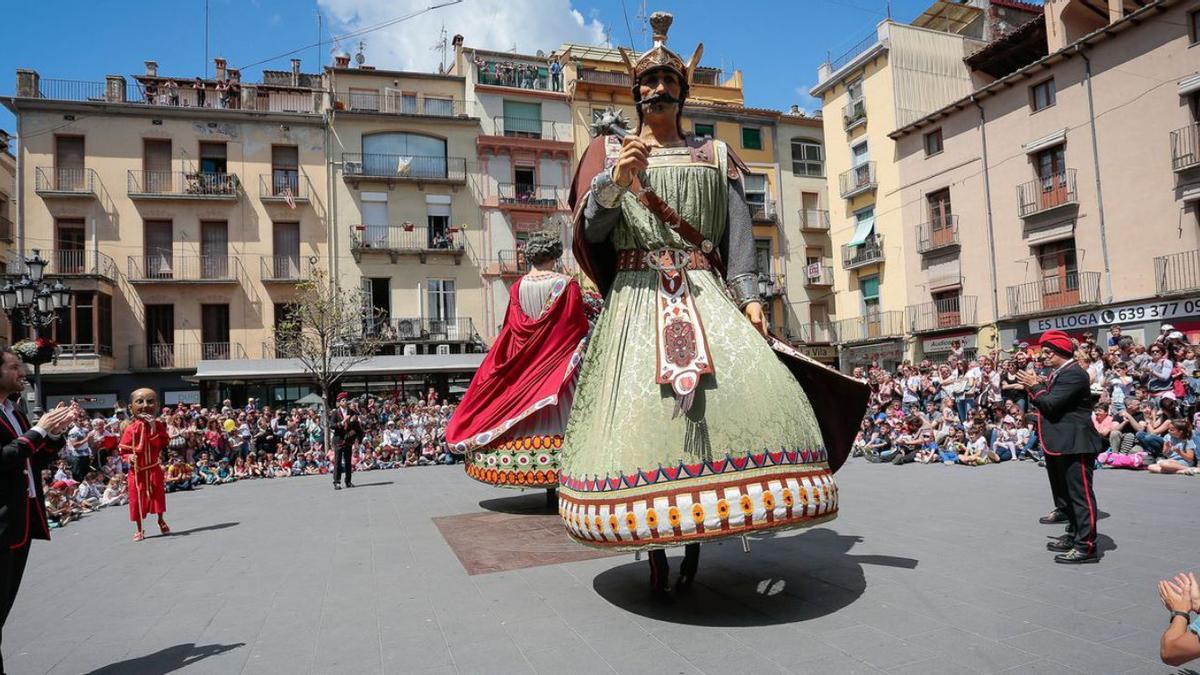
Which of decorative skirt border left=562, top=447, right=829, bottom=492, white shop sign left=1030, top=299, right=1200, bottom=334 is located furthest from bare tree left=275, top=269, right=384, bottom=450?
white shop sign left=1030, top=299, right=1200, bottom=334

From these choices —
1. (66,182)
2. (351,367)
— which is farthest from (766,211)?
(66,182)

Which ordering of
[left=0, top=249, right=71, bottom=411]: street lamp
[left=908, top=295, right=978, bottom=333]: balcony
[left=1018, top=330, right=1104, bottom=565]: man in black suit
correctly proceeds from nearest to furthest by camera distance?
[left=1018, top=330, right=1104, bottom=565]: man in black suit
[left=0, top=249, right=71, bottom=411]: street lamp
[left=908, top=295, right=978, bottom=333]: balcony

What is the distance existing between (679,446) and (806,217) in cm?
3410

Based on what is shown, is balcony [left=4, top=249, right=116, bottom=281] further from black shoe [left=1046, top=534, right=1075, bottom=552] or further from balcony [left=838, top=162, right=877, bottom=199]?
black shoe [left=1046, top=534, right=1075, bottom=552]

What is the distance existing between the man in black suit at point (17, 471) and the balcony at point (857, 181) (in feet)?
92.9

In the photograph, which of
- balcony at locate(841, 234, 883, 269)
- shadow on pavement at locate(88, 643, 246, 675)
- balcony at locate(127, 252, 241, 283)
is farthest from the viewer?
balcony at locate(841, 234, 883, 269)

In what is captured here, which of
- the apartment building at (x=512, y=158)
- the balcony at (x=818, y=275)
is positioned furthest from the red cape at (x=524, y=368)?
the balcony at (x=818, y=275)

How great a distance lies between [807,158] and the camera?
36.4 m

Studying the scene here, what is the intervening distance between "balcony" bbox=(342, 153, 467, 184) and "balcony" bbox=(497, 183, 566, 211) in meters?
1.69

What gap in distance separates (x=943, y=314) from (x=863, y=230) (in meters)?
5.00

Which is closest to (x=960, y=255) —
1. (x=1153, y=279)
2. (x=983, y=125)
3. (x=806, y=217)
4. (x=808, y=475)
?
(x=983, y=125)

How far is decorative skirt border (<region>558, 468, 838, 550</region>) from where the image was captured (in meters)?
3.37

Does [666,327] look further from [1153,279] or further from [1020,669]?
[1153,279]

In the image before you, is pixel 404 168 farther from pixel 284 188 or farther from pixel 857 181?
pixel 857 181
